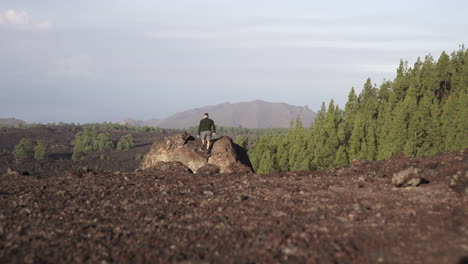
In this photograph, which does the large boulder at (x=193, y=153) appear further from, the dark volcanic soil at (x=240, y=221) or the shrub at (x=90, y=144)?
the shrub at (x=90, y=144)

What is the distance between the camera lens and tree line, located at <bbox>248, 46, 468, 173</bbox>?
239ft

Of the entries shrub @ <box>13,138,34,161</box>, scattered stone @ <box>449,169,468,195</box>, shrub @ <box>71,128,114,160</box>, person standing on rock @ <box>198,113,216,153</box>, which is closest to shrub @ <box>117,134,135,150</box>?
shrub @ <box>71,128,114,160</box>

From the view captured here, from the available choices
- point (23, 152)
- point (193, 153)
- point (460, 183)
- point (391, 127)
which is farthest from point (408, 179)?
point (23, 152)

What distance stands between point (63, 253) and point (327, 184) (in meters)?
10.4

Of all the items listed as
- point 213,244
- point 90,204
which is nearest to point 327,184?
point 213,244

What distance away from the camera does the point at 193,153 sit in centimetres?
2512

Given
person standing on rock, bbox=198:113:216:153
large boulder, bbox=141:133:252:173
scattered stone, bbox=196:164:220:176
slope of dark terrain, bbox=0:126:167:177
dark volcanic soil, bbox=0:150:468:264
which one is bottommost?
slope of dark terrain, bbox=0:126:167:177

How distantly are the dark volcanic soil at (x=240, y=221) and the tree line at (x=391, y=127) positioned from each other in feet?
203

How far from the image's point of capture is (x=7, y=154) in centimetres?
15300

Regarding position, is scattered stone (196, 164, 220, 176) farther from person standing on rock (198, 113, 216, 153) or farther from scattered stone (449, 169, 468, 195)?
scattered stone (449, 169, 468, 195)

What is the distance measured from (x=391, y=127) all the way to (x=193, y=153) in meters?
63.9

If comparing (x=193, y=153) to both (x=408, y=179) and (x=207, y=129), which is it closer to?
(x=207, y=129)

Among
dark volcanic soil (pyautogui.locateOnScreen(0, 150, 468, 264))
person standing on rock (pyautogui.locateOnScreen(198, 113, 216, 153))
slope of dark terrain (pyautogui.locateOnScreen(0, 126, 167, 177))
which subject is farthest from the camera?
slope of dark terrain (pyautogui.locateOnScreen(0, 126, 167, 177))

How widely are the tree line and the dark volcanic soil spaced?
61.8 m
